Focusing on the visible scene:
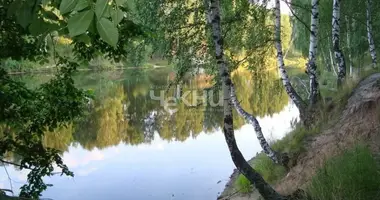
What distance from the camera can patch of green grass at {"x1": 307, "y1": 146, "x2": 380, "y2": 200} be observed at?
3.91 meters

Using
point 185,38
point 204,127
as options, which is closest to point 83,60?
point 185,38

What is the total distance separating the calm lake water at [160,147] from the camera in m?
10.8

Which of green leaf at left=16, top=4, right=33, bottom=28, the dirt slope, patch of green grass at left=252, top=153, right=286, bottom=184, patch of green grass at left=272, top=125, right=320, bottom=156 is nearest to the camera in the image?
green leaf at left=16, top=4, right=33, bottom=28

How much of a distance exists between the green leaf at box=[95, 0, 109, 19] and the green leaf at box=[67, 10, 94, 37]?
21mm

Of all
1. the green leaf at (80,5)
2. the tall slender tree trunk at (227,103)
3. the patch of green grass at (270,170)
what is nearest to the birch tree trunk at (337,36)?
the patch of green grass at (270,170)

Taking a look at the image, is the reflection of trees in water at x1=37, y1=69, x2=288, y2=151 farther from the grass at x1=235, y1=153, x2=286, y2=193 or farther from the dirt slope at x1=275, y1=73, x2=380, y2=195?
the dirt slope at x1=275, y1=73, x2=380, y2=195

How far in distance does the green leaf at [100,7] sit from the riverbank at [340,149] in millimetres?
3850

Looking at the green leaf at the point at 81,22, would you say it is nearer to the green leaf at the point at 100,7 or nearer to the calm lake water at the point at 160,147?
the green leaf at the point at 100,7

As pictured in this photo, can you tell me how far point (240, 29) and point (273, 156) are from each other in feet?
8.30

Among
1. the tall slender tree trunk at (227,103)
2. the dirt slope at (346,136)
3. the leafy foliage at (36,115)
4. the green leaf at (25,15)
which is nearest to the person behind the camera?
the green leaf at (25,15)

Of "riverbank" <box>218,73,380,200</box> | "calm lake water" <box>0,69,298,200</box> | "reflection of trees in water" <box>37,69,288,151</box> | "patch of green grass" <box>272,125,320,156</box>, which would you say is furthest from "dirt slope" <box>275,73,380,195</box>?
"reflection of trees in water" <box>37,69,288,151</box>

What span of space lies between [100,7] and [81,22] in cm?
5

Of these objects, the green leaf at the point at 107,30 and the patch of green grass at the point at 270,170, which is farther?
the patch of green grass at the point at 270,170

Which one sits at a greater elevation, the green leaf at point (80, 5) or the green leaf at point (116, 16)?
the green leaf at point (80, 5)
